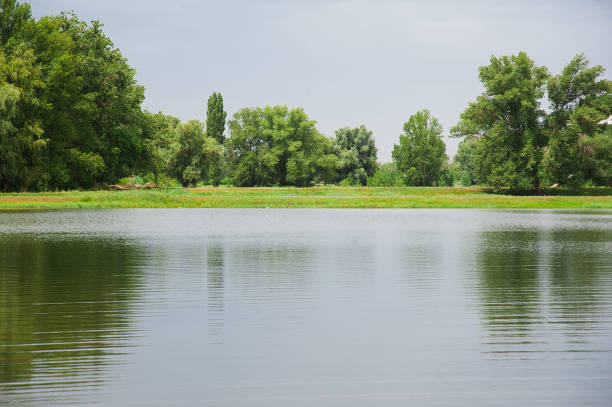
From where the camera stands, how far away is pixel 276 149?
101 m

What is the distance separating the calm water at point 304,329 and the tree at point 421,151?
3128 inches

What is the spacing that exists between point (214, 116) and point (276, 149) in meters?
17.6

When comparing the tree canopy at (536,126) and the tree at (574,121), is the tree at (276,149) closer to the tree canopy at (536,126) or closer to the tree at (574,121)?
the tree canopy at (536,126)

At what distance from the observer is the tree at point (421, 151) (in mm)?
98375

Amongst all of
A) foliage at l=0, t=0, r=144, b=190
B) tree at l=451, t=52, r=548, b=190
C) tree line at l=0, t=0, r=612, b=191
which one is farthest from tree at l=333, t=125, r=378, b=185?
foliage at l=0, t=0, r=144, b=190

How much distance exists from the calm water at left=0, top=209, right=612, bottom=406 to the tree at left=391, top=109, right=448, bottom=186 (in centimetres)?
7946

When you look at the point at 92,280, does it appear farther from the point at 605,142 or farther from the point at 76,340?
the point at 605,142

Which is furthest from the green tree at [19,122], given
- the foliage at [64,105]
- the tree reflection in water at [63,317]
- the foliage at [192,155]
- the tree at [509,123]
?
the tree at [509,123]

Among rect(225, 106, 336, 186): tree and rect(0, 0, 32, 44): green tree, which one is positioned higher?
rect(0, 0, 32, 44): green tree

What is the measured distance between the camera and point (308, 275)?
1512 centimetres

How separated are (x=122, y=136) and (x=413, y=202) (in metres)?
31.3

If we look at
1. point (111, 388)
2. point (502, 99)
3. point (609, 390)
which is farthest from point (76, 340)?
point (502, 99)

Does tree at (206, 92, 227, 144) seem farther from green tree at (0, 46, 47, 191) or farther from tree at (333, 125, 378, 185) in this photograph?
green tree at (0, 46, 47, 191)

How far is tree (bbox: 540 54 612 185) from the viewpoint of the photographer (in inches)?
A: 2940
